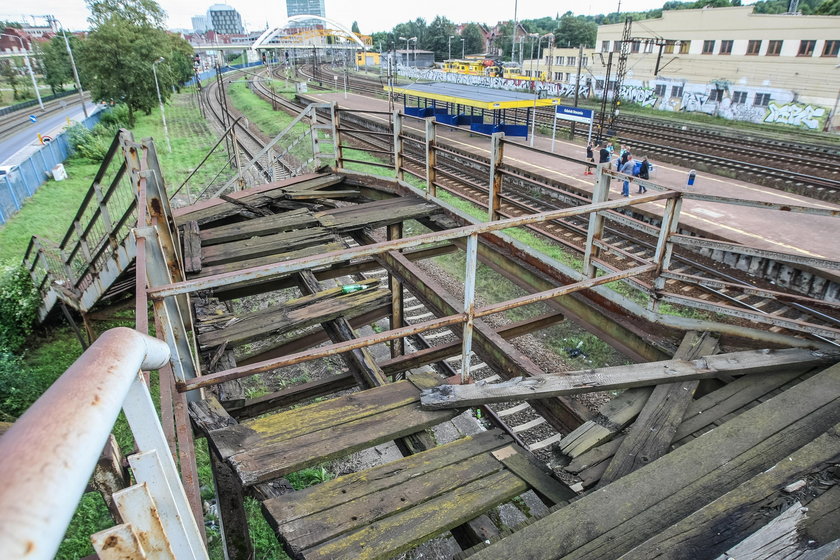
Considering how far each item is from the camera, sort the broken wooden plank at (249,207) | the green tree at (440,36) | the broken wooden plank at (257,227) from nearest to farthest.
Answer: the broken wooden plank at (257,227), the broken wooden plank at (249,207), the green tree at (440,36)

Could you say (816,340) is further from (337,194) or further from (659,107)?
(659,107)

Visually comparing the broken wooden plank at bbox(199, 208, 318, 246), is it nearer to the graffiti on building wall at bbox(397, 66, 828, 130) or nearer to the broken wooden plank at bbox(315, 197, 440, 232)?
the broken wooden plank at bbox(315, 197, 440, 232)

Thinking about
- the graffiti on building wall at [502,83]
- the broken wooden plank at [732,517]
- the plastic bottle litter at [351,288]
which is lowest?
the graffiti on building wall at [502,83]

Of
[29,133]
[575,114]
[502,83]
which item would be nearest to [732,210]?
[575,114]

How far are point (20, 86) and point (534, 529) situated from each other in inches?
3355

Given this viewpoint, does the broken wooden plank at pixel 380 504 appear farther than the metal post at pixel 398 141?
No

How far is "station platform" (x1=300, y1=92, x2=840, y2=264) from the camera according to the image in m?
12.0

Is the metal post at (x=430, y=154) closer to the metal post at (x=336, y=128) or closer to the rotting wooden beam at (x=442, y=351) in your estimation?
the metal post at (x=336, y=128)

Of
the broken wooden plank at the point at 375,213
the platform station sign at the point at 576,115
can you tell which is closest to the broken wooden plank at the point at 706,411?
the broken wooden plank at the point at 375,213

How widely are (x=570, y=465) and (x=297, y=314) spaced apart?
2.78 metres

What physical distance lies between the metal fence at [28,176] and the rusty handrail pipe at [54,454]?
23.9 m

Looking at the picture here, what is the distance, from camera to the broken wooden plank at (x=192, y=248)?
18.1 ft

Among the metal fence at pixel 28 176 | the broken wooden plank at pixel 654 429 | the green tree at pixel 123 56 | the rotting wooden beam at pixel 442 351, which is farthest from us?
the green tree at pixel 123 56

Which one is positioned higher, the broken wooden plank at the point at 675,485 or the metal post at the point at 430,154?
the metal post at the point at 430,154
